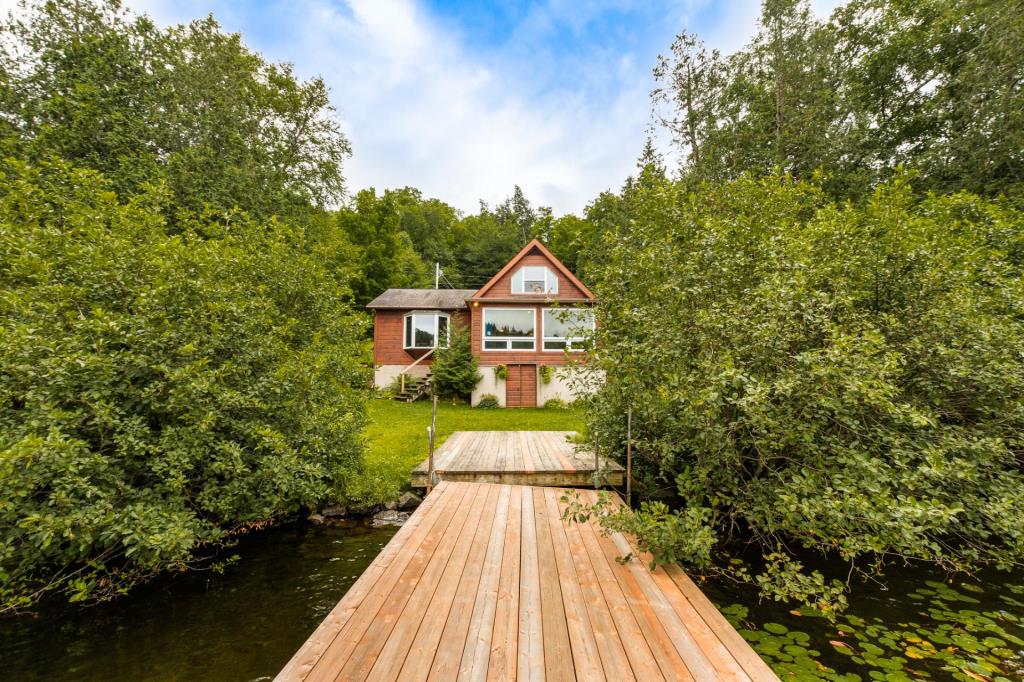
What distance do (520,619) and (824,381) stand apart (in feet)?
9.14

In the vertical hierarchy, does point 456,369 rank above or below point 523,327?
below

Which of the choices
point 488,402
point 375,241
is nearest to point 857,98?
point 488,402

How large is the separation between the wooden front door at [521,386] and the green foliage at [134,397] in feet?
35.9

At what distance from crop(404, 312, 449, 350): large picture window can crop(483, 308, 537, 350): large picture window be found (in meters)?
2.55

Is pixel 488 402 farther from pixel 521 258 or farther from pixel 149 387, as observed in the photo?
pixel 149 387

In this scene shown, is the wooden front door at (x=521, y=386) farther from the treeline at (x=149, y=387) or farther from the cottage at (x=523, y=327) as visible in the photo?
the treeline at (x=149, y=387)

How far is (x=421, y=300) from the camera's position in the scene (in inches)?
739

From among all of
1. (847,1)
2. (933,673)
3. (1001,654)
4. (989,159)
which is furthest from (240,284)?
(847,1)

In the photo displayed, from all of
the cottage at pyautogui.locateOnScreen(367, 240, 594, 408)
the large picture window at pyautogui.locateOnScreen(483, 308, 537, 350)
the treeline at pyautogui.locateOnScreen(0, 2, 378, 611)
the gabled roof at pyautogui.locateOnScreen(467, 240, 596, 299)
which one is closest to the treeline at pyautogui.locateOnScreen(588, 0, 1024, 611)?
the treeline at pyautogui.locateOnScreen(0, 2, 378, 611)

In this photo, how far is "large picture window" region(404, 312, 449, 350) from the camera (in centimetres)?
1816

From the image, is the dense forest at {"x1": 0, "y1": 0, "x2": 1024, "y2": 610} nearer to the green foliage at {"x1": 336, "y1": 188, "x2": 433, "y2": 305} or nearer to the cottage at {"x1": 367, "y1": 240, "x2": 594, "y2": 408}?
the cottage at {"x1": 367, "y1": 240, "x2": 594, "y2": 408}

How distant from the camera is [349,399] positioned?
19.5ft

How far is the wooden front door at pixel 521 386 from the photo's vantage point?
1627cm

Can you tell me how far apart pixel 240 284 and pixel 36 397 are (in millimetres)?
2004
